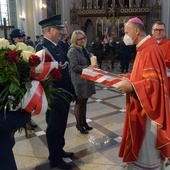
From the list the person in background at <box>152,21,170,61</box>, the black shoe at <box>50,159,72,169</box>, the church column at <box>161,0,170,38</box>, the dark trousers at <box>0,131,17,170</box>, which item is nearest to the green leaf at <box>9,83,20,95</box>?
the dark trousers at <box>0,131,17,170</box>

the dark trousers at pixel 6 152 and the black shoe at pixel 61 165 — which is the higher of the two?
the dark trousers at pixel 6 152

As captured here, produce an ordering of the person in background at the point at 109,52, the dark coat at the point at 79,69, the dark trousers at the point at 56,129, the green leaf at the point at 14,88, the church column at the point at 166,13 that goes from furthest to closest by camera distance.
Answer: the church column at the point at 166,13, the person in background at the point at 109,52, the dark coat at the point at 79,69, the dark trousers at the point at 56,129, the green leaf at the point at 14,88

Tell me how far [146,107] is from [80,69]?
1.48 metres

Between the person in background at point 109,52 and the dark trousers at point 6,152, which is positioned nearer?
the dark trousers at point 6,152

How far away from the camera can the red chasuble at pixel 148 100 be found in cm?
196

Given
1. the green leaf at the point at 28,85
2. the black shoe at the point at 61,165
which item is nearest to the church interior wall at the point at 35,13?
the black shoe at the point at 61,165

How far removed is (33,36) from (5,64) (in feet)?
44.9

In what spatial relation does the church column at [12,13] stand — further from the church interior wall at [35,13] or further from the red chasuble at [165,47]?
the red chasuble at [165,47]

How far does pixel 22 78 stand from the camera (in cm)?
150

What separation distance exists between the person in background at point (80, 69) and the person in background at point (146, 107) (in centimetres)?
120

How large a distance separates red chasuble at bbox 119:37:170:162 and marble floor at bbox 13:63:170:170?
760 millimetres

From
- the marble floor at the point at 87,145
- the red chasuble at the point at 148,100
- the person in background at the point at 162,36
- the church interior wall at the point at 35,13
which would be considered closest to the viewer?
the red chasuble at the point at 148,100

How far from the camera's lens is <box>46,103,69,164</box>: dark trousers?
2577mm

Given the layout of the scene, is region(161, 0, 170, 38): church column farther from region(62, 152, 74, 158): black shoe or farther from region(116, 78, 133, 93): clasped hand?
region(116, 78, 133, 93): clasped hand
